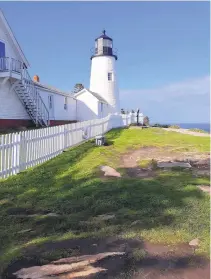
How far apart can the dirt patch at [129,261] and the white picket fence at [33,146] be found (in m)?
4.96

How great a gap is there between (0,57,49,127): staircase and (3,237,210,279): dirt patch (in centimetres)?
1798

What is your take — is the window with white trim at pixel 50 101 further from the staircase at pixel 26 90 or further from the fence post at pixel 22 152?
the fence post at pixel 22 152

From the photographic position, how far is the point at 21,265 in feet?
11.6

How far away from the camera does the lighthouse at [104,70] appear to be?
38781mm

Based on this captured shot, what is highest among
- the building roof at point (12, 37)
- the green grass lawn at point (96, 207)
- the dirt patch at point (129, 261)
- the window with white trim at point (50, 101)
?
the building roof at point (12, 37)

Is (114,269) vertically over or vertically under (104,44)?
under

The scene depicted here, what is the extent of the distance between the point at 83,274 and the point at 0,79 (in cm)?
1914

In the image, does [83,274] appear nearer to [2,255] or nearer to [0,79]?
[2,255]

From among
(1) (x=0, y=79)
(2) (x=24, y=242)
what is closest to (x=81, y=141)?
(1) (x=0, y=79)

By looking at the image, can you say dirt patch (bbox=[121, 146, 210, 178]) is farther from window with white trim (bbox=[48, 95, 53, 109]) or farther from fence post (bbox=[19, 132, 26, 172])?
window with white trim (bbox=[48, 95, 53, 109])

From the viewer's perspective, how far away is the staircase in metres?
20.9

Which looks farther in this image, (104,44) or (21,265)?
(104,44)

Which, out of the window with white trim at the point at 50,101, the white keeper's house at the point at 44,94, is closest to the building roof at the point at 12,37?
the white keeper's house at the point at 44,94

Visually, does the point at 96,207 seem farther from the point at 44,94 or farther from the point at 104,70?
the point at 104,70
